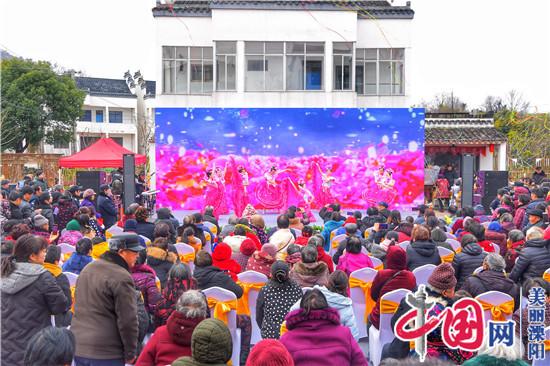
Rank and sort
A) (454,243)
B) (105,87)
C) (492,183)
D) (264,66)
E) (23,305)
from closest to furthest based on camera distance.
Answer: (23,305), (454,243), (492,183), (264,66), (105,87)

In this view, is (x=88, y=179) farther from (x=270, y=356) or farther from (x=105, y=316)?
(x=270, y=356)

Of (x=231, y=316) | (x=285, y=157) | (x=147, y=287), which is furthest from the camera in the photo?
(x=285, y=157)

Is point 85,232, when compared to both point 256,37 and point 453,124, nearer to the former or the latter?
point 256,37

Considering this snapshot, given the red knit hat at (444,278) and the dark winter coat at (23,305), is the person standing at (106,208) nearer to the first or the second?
the dark winter coat at (23,305)

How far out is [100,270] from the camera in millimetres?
3639

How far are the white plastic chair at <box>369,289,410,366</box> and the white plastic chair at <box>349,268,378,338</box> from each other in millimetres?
536

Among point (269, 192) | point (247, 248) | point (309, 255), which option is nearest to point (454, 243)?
point (247, 248)

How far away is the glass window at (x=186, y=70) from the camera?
2088 centimetres

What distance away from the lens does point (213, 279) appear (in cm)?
505

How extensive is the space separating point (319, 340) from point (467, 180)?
11847 mm

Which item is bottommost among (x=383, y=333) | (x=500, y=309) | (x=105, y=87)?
(x=383, y=333)

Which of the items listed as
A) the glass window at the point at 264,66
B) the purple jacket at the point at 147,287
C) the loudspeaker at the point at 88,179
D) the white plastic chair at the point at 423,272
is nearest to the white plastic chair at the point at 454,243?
the white plastic chair at the point at 423,272

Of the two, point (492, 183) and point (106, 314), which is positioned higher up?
point (492, 183)

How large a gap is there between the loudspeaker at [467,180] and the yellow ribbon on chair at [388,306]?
10.0 m
